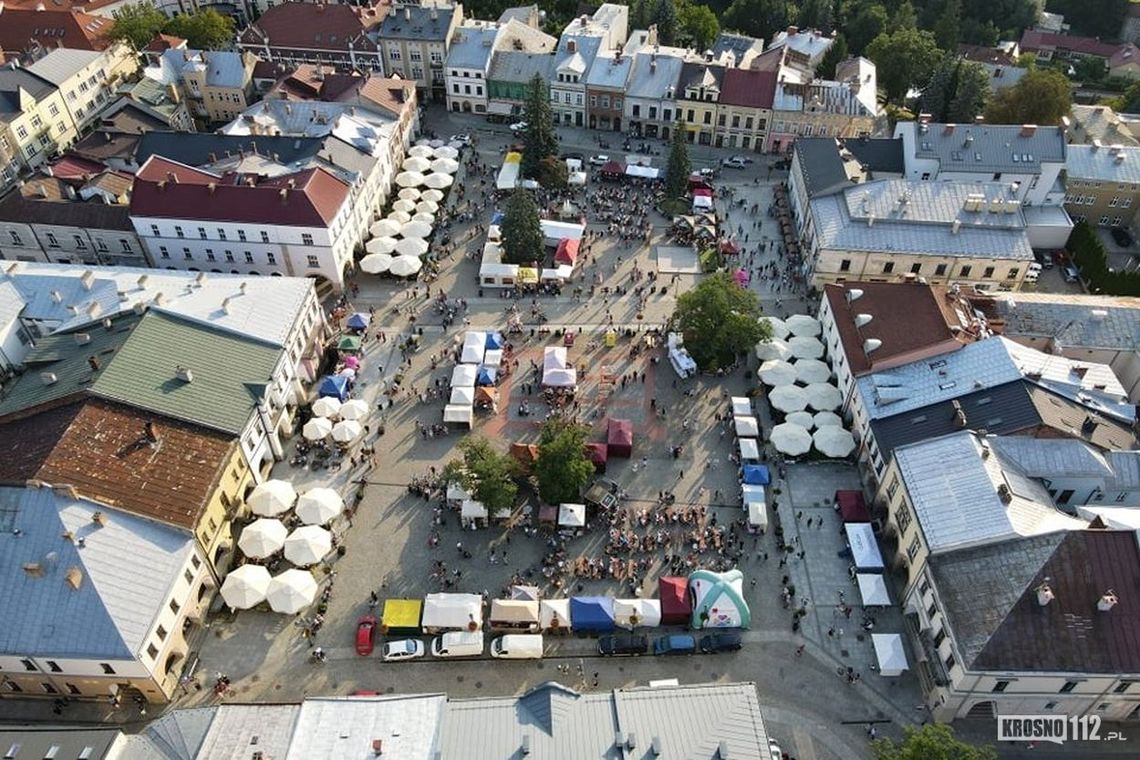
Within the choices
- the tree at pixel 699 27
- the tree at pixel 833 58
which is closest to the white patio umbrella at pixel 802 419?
→ the tree at pixel 833 58

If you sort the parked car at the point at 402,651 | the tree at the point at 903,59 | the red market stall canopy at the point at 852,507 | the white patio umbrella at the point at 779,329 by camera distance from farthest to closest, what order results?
1. the tree at the point at 903,59
2. the white patio umbrella at the point at 779,329
3. the red market stall canopy at the point at 852,507
4. the parked car at the point at 402,651

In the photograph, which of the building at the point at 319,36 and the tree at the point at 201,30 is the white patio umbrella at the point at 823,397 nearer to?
the building at the point at 319,36

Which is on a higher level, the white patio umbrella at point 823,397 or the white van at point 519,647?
the white patio umbrella at point 823,397

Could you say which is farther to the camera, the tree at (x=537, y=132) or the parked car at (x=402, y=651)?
the tree at (x=537, y=132)

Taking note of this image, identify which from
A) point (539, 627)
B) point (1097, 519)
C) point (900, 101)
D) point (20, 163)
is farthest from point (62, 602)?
point (900, 101)

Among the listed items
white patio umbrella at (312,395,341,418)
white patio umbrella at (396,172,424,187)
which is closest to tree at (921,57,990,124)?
white patio umbrella at (396,172,424,187)

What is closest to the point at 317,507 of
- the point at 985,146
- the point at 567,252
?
the point at 567,252

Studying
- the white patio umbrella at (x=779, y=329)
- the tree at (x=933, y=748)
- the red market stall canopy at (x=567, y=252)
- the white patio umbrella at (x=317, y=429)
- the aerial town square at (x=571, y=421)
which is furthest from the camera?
the red market stall canopy at (x=567, y=252)

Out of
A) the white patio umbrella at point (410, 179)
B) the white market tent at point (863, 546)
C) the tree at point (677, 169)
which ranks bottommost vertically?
the white market tent at point (863, 546)
